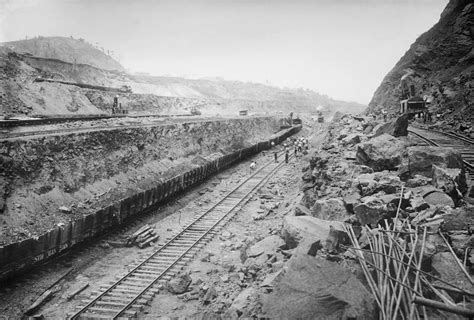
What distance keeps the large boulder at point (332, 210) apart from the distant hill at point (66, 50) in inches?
2592

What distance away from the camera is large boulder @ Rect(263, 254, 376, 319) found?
374cm

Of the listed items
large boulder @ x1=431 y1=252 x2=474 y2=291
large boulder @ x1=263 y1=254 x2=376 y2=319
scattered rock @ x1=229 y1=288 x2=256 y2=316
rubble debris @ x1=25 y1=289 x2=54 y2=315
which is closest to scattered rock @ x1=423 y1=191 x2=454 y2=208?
large boulder @ x1=431 y1=252 x2=474 y2=291

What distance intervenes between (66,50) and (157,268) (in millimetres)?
85334

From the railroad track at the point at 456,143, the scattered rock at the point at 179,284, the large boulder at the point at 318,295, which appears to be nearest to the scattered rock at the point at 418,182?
the railroad track at the point at 456,143

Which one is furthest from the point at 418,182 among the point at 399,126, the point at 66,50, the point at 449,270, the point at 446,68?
the point at 66,50

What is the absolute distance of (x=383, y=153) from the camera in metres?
8.95

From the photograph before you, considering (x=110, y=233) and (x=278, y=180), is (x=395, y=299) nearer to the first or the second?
(x=110, y=233)

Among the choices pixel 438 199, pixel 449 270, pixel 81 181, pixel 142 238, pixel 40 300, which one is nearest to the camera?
pixel 449 270

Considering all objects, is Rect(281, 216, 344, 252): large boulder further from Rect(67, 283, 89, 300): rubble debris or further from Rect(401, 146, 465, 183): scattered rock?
Rect(67, 283, 89, 300): rubble debris

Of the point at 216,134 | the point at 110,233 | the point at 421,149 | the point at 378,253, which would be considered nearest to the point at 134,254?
the point at 110,233

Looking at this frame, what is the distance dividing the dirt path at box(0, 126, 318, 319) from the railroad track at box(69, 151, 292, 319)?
1.31 ft

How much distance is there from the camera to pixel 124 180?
14.8 m

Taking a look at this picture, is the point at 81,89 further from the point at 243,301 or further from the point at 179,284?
the point at 243,301

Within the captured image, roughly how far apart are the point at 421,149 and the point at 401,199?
241 centimetres
